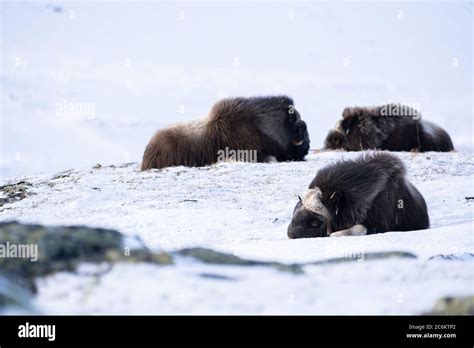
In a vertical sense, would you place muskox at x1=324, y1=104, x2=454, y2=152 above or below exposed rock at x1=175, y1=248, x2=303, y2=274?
above

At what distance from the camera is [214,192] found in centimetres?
984

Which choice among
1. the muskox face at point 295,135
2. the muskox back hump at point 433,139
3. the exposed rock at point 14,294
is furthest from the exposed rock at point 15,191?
the exposed rock at point 14,294

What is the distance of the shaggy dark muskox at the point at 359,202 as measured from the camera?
7.20 metres

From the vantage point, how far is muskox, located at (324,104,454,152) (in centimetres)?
1360

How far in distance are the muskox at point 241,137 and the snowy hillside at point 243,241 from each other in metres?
0.47

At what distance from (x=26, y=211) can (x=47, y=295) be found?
6372mm

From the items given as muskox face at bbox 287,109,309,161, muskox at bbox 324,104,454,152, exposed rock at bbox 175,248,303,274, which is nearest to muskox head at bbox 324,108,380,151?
muskox at bbox 324,104,454,152

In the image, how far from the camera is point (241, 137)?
39.0 ft

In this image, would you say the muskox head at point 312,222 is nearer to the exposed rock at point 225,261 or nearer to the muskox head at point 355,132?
the exposed rock at point 225,261

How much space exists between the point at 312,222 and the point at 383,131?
669 cm

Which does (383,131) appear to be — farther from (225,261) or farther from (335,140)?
(225,261)

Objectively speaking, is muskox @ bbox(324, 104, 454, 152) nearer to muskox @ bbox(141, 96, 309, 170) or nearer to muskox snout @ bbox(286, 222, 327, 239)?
muskox @ bbox(141, 96, 309, 170)

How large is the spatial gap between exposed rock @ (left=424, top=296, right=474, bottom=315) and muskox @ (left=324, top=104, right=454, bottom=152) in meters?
9.84
